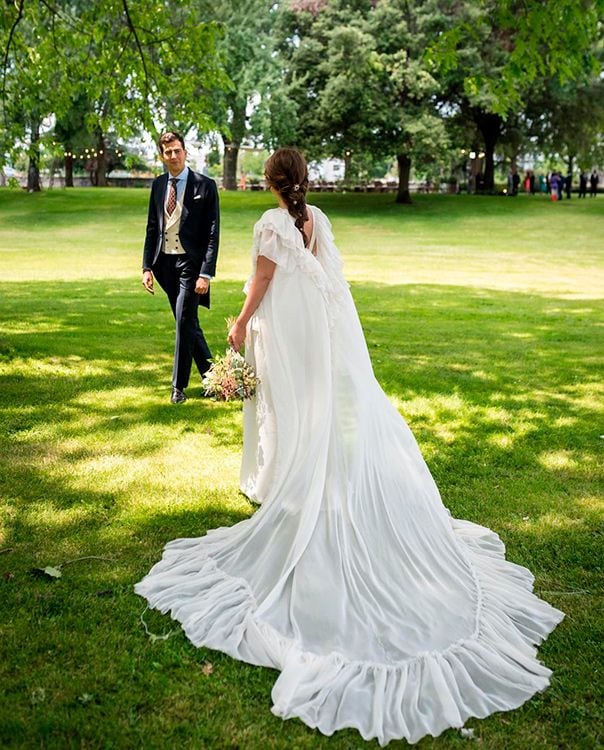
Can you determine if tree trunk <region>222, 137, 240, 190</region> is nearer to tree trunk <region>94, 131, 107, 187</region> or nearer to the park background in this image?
tree trunk <region>94, 131, 107, 187</region>

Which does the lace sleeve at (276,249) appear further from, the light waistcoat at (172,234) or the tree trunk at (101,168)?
the tree trunk at (101,168)

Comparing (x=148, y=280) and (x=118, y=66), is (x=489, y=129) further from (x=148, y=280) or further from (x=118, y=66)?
(x=148, y=280)

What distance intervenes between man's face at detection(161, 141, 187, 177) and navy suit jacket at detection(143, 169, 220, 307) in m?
0.17

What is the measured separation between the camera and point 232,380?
14.9 ft

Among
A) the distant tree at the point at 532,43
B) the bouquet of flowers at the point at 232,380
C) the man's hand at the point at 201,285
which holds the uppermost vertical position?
the distant tree at the point at 532,43

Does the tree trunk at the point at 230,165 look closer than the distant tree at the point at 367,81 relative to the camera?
No

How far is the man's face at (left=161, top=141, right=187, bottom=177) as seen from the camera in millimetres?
6770

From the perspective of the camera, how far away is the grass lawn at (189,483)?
3068mm

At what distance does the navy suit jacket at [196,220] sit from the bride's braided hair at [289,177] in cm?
287

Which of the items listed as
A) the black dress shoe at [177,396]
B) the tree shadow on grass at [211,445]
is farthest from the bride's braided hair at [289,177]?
the black dress shoe at [177,396]

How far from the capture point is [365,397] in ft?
13.8

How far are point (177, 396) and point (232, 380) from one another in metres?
3.01

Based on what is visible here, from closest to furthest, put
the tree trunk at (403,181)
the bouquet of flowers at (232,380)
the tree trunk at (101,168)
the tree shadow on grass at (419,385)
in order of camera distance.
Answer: the bouquet of flowers at (232,380) < the tree shadow on grass at (419,385) < the tree trunk at (403,181) < the tree trunk at (101,168)

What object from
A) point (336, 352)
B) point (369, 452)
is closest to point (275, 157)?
point (336, 352)
